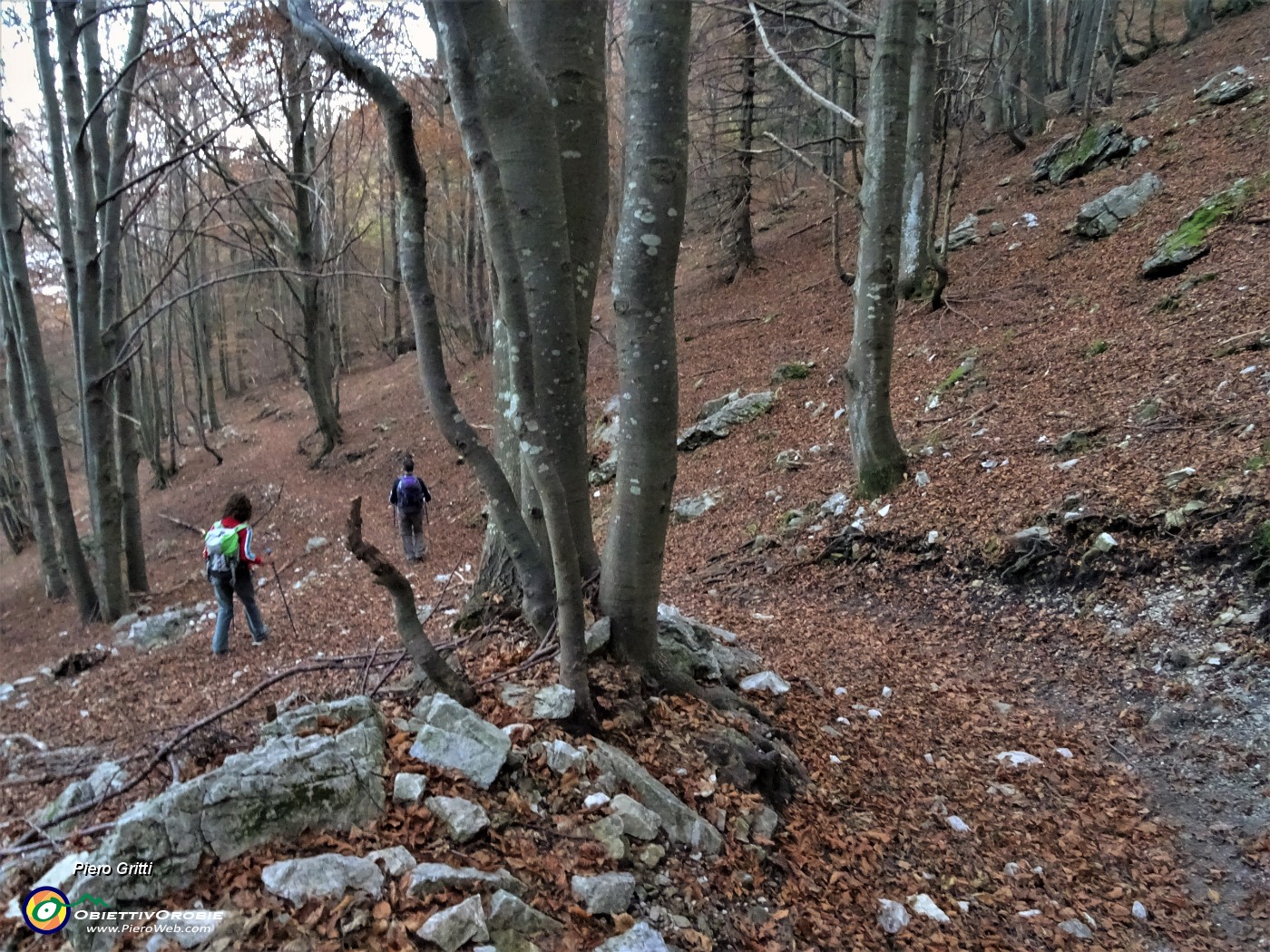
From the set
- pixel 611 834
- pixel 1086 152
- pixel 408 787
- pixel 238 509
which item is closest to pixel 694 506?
pixel 238 509

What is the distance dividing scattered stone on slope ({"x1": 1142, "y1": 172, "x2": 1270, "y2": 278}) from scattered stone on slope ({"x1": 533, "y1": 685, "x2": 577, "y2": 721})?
31.9 feet

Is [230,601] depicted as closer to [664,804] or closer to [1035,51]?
[664,804]

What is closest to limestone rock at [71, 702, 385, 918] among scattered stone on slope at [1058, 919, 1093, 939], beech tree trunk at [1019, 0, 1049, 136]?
scattered stone on slope at [1058, 919, 1093, 939]

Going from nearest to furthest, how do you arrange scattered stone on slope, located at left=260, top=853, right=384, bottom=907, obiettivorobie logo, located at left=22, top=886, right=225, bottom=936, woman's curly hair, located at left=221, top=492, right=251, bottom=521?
obiettivorobie logo, located at left=22, top=886, right=225, bottom=936 → scattered stone on slope, located at left=260, top=853, right=384, bottom=907 → woman's curly hair, located at left=221, top=492, right=251, bottom=521

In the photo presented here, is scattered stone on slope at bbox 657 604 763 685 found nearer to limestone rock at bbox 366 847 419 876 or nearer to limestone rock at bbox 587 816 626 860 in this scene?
limestone rock at bbox 587 816 626 860

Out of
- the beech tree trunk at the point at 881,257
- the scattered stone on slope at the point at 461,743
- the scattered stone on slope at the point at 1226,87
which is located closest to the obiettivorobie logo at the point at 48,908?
the scattered stone on slope at the point at 461,743

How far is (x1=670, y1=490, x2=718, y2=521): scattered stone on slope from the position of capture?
9.83 metres

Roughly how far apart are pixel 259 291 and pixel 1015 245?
98.1 ft

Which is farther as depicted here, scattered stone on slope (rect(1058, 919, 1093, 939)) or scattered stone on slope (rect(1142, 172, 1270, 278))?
scattered stone on slope (rect(1142, 172, 1270, 278))

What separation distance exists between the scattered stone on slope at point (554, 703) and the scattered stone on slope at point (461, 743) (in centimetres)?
25

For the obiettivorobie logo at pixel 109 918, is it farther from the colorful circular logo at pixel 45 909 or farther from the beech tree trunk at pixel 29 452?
the beech tree trunk at pixel 29 452

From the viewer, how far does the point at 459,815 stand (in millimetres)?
2623

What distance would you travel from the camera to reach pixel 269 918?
83.4 inches

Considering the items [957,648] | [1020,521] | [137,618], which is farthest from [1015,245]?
[137,618]
